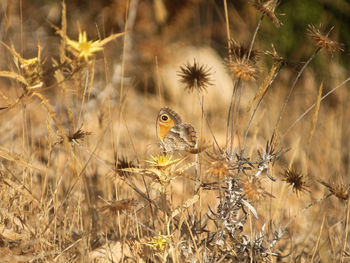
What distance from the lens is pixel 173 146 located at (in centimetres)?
116

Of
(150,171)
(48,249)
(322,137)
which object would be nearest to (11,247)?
(48,249)

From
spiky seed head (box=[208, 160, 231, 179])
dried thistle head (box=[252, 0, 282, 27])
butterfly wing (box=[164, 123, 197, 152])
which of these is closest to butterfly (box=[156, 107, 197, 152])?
butterfly wing (box=[164, 123, 197, 152])

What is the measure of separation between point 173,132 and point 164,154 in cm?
8

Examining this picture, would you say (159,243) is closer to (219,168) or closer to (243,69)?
(219,168)

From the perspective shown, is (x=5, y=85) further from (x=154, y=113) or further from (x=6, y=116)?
(x=154, y=113)

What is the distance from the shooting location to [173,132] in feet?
3.82

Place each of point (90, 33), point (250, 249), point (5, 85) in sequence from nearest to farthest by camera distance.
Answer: point (250, 249) → point (5, 85) → point (90, 33)

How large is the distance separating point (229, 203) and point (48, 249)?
0.53 metres

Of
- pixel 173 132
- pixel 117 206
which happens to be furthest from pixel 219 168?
pixel 173 132

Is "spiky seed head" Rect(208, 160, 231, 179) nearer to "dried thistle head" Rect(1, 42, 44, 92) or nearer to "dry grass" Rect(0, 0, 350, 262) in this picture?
"dry grass" Rect(0, 0, 350, 262)

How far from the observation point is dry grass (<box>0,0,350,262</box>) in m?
0.93

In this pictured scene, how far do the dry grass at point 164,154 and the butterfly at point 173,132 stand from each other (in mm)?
48

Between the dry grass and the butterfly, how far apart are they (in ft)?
0.16

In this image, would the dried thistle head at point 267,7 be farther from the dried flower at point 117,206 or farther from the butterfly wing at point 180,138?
the dried flower at point 117,206
